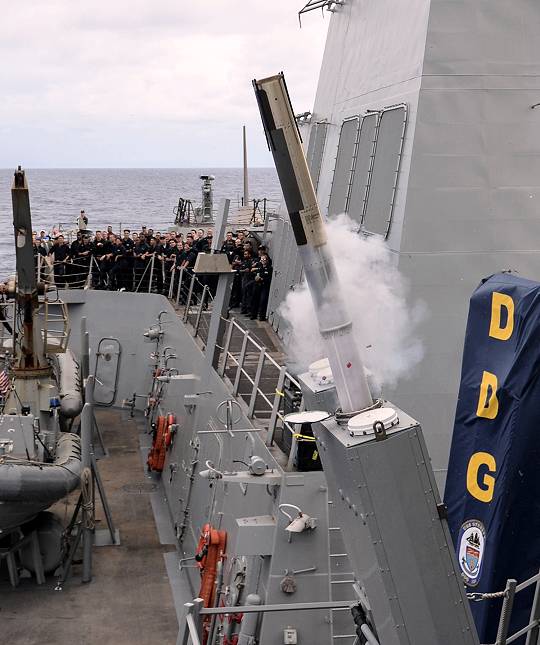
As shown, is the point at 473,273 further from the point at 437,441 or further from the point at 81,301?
the point at 81,301

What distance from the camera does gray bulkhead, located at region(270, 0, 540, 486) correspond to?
25.0 feet

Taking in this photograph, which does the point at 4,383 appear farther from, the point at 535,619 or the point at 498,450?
the point at 535,619

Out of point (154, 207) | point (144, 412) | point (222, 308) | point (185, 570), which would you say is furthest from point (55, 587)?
point (154, 207)

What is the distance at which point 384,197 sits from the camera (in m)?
8.10

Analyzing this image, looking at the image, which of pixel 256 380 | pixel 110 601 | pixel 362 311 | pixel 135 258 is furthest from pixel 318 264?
pixel 135 258

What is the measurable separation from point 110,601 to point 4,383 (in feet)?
16.4

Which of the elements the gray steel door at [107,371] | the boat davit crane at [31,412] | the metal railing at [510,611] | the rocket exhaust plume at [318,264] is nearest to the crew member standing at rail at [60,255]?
the gray steel door at [107,371]

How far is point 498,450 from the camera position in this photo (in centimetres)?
495

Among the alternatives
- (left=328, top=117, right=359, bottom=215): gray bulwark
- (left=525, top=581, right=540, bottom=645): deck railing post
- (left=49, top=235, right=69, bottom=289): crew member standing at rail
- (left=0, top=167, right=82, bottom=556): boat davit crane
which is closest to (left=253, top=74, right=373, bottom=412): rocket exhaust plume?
(left=525, top=581, right=540, bottom=645): deck railing post

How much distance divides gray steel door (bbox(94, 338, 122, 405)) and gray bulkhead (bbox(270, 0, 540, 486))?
11373 mm

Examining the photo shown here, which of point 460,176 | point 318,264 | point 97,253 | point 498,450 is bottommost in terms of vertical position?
point 97,253

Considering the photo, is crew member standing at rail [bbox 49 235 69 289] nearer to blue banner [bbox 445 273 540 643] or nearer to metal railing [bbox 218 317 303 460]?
metal railing [bbox 218 317 303 460]

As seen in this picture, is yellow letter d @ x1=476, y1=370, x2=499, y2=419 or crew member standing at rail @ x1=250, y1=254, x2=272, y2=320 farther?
crew member standing at rail @ x1=250, y1=254, x2=272, y2=320

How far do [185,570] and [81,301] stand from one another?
8801 millimetres
